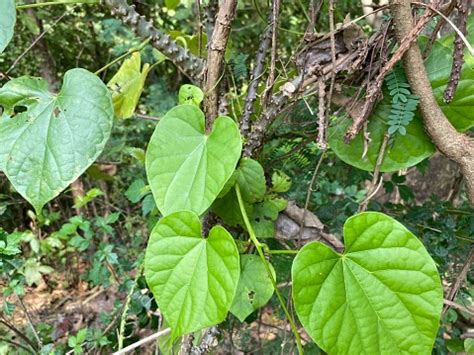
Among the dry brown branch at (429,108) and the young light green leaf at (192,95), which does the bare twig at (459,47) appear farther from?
the young light green leaf at (192,95)

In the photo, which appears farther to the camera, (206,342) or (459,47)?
(206,342)

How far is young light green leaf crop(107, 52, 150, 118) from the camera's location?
0.73 m

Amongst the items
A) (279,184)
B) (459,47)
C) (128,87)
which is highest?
(459,47)

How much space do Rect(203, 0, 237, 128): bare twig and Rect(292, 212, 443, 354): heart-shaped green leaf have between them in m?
0.24

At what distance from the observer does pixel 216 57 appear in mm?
580

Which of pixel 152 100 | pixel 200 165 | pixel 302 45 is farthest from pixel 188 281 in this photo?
pixel 152 100

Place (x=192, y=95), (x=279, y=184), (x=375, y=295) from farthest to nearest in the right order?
(x=279, y=184) → (x=192, y=95) → (x=375, y=295)

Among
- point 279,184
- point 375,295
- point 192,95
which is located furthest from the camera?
point 279,184

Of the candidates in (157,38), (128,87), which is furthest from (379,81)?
(128,87)

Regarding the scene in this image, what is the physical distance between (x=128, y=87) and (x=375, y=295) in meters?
0.52

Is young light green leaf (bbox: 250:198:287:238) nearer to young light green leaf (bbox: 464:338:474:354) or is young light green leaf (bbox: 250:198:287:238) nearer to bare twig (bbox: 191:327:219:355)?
bare twig (bbox: 191:327:219:355)

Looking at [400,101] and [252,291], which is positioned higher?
[400,101]

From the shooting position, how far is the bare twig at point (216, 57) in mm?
554

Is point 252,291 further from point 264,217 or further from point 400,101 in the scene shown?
point 400,101
